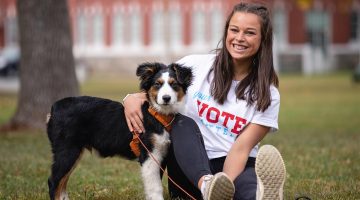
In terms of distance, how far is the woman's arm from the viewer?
5.75 meters

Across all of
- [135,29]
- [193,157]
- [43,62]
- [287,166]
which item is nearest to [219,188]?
[193,157]

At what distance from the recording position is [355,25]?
150 feet

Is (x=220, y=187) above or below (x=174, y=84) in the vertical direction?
below

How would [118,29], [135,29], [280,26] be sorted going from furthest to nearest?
[118,29]
[135,29]
[280,26]

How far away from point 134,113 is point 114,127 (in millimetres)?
249

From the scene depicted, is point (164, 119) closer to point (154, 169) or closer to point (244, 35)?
A: point (154, 169)

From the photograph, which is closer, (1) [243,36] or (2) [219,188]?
(2) [219,188]

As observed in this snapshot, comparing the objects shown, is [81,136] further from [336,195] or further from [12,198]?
[336,195]

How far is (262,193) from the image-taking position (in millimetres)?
5223

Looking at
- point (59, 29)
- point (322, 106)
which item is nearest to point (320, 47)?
point (322, 106)

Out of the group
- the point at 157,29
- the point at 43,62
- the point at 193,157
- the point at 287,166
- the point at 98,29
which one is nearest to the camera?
the point at 193,157

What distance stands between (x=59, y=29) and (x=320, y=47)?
108 feet

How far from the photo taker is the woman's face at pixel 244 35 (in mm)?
5852

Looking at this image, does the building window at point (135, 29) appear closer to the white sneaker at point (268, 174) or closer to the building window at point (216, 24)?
the building window at point (216, 24)
